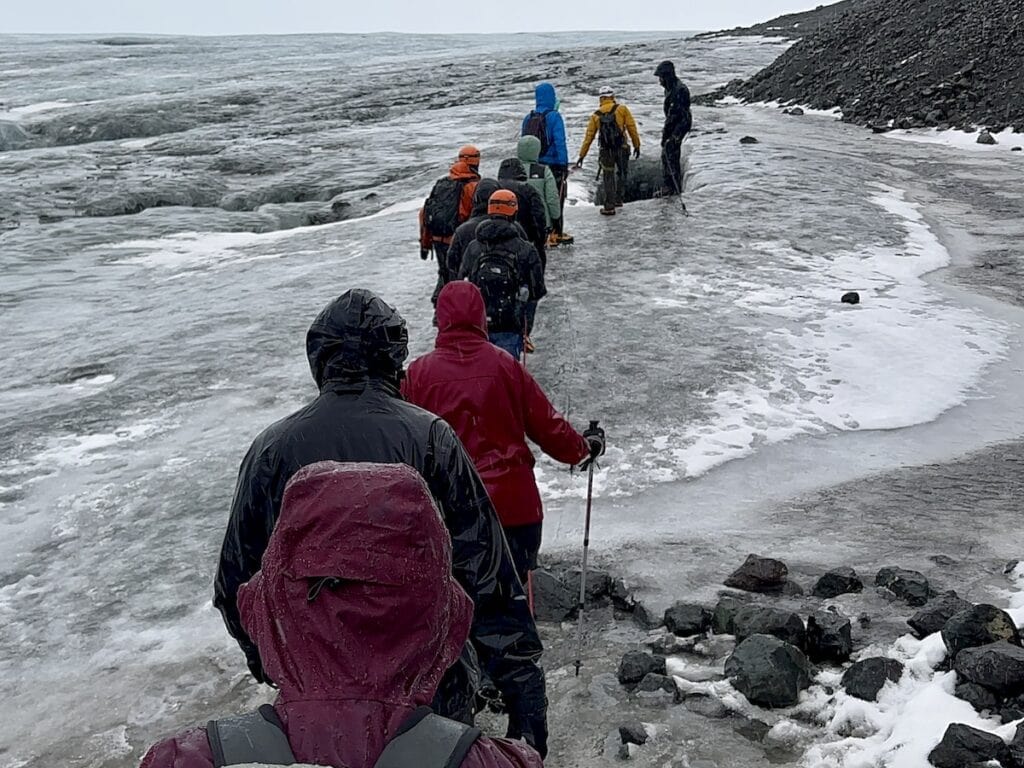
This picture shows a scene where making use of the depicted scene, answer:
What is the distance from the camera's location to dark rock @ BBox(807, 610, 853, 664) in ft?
15.3

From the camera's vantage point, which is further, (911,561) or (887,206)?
(887,206)

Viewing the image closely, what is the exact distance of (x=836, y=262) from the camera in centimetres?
1230

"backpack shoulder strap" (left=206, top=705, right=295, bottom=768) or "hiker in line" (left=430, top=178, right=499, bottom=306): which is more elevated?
"backpack shoulder strap" (left=206, top=705, right=295, bottom=768)

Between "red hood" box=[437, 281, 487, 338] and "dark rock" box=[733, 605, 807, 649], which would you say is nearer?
"red hood" box=[437, 281, 487, 338]

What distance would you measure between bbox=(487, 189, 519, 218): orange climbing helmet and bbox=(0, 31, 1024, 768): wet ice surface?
1.80 metres

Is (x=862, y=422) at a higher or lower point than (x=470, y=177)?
lower

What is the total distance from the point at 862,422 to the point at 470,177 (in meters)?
3.78

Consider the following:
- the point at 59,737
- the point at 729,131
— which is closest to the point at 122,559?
the point at 59,737

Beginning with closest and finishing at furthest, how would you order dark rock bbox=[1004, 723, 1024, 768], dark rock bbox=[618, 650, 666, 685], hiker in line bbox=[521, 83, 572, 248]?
dark rock bbox=[1004, 723, 1024, 768] < dark rock bbox=[618, 650, 666, 685] < hiker in line bbox=[521, 83, 572, 248]

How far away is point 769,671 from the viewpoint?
437cm

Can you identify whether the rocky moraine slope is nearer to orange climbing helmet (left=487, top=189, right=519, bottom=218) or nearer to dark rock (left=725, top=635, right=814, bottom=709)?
orange climbing helmet (left=487, top=189, right=519, bottom=218)

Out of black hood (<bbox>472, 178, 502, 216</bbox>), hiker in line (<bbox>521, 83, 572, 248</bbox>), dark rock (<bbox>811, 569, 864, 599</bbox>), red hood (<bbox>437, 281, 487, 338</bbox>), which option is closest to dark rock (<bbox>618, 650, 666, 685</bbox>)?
dark rock (<bbox>811, 569, 864, 599</bbox>)

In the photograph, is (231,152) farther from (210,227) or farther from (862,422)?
(862,422)

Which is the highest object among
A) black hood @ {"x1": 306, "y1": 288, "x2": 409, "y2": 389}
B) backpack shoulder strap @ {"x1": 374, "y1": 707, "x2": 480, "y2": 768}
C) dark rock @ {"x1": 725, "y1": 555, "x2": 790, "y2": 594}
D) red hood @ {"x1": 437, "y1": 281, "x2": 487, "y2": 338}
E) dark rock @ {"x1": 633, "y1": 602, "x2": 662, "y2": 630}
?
black hood @ {"x1": 306, "y1": 288, "x2": 409, "y2": 389}
